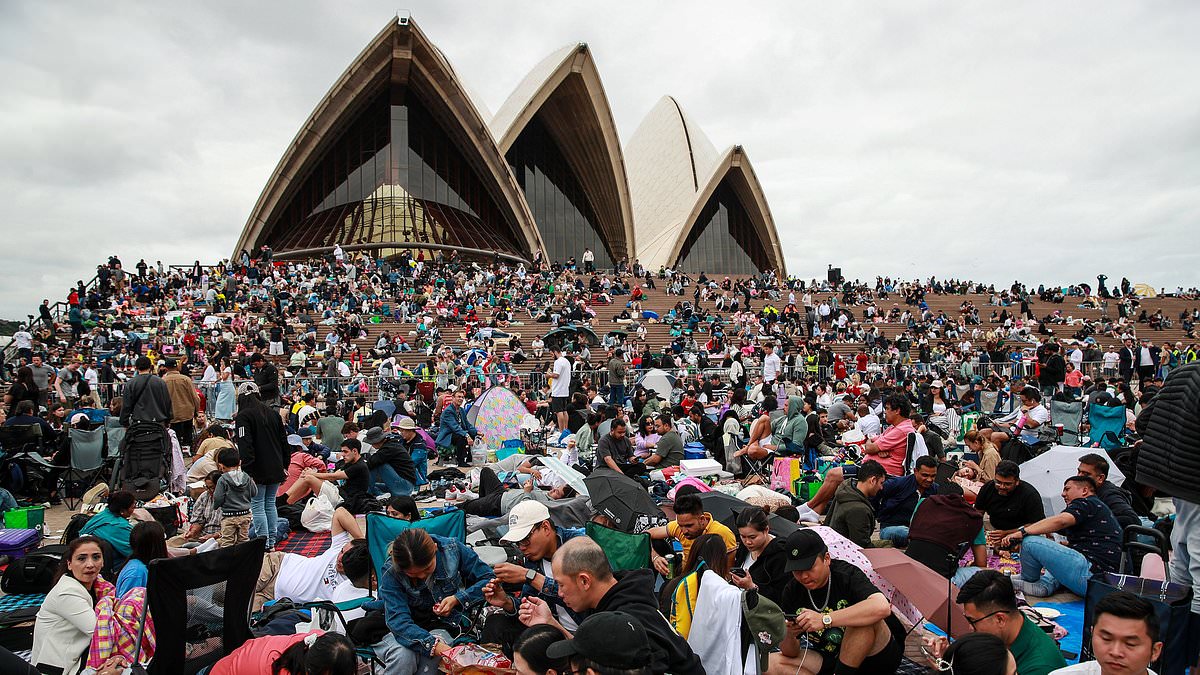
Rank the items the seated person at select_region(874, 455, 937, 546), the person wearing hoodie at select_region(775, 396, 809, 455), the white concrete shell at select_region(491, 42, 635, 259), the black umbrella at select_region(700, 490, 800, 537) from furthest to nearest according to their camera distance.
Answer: the white concrete shell at select_region(491, 42, 635, 259), the person wearing hoodie at select_region(775, 396, 809, 455), the seated person at select_region(874, 455, 937, 546), the black umbrella at select_region(700, 490, 800, 537)

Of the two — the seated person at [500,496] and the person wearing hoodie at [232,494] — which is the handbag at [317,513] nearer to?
the person wearing hoodie at [232,494]

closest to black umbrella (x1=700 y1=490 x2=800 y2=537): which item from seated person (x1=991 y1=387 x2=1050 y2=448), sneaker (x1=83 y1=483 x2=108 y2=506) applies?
seated person (x1=991 y1=387 x2=1050 y2=448)

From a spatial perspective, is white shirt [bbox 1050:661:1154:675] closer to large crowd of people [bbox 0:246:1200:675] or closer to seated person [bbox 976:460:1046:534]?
large crowd of people [bbox 0:246:1200:675]

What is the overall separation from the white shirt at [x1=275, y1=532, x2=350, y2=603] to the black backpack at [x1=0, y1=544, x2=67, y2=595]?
1504 millimetres

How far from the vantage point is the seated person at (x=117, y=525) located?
4699 mm

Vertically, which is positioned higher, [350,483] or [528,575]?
[528,575]

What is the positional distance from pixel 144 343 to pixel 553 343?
31.4ft

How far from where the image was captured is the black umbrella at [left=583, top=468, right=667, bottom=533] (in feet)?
16.5

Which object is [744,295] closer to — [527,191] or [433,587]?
[527,191]

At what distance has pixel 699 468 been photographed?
7727 mm

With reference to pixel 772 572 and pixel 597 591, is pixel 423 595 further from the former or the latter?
pixel 772 572

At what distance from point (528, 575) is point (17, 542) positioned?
4392 millimetres

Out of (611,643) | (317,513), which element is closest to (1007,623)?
(611,643)

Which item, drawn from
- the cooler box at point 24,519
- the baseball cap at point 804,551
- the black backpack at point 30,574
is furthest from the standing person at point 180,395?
the baseball cap at point 804,551
